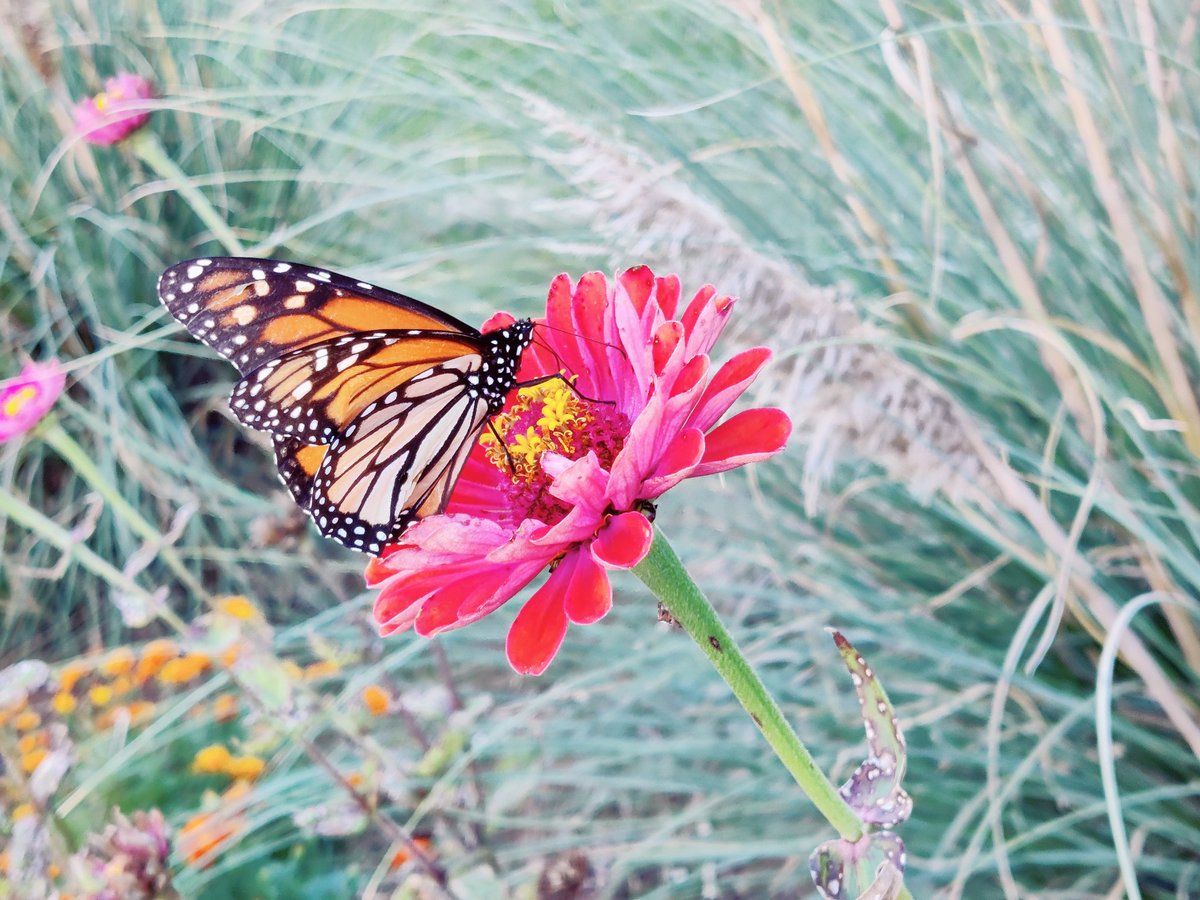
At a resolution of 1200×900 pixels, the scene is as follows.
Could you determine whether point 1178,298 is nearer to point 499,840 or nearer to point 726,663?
point 726,663

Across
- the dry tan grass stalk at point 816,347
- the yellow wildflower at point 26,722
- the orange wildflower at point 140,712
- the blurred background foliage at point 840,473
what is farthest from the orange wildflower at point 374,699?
the dry tan grass stalk at point 816,347

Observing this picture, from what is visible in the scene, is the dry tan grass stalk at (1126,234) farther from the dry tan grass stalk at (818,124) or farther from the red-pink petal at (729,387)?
the red-pink petal at (729,387)

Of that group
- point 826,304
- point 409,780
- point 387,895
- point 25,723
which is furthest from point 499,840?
point 826,304

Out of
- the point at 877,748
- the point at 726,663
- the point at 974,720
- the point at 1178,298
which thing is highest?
the point at 726,663

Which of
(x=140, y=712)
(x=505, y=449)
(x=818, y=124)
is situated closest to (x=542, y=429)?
(x=505, y=449)

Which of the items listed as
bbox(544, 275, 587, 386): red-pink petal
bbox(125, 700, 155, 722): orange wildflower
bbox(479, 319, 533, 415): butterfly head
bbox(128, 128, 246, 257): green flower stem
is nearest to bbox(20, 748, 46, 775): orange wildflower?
bbox(125, 700, 155, 722): orange wildflower

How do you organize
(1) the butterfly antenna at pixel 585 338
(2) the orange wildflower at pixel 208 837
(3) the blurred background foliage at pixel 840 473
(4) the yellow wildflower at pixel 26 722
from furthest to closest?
1. (4) the yellow wildflower at pixel 26 722
2. (2) the orange wildflower at pixel 208 837
3. (3) the blurred background foliage at pixel 840 473
4. (1) the butterfly antenna at pixel 585 338
